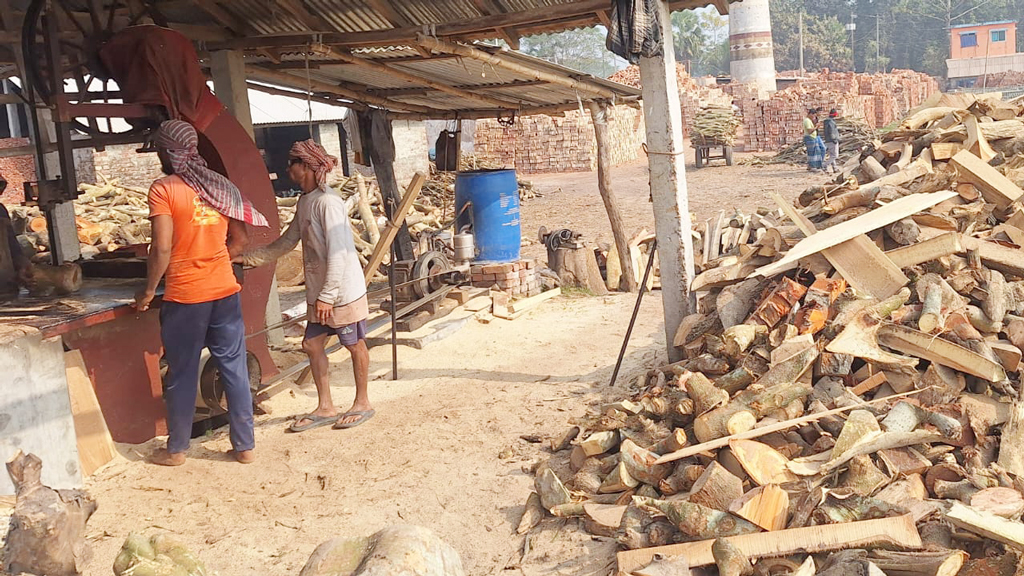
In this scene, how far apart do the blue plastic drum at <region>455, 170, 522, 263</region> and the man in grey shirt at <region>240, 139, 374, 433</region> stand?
427 centimetres

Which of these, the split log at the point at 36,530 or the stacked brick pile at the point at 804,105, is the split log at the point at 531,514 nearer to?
the split log at the point at 36,530

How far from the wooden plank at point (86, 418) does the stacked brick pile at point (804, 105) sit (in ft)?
86.3

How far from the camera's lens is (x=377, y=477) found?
488cm

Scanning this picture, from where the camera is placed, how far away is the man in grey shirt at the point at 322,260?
208 inches

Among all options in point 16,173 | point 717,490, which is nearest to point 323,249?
point 717,490

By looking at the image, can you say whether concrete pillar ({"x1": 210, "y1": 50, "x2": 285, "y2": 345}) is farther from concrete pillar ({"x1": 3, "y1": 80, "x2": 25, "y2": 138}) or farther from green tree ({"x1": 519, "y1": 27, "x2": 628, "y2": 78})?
green tree ({"x1": 519, "y1": 27, "x2": 628, "y2": 78})

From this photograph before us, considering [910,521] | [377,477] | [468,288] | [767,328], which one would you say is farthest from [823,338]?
[468,288]

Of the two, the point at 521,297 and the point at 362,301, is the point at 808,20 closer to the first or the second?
the point at 521,297

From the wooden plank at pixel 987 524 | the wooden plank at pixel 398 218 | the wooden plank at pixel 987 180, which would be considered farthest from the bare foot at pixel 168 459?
the wooden plank at pixel 987 180

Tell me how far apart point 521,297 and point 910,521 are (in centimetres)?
651

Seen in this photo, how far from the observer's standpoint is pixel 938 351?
4406mm

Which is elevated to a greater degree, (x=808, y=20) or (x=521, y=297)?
(x=808, y=20)

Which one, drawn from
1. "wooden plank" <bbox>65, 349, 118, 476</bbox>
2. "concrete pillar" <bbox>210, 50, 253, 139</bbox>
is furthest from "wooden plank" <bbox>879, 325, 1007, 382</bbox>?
"concrete pillar" <bbox>210, 50, 253, 139</bbox>

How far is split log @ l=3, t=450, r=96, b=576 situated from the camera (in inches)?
98.3
